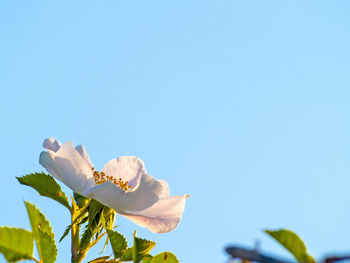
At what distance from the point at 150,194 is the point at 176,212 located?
221 millimetres

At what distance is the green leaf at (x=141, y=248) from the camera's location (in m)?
2.04

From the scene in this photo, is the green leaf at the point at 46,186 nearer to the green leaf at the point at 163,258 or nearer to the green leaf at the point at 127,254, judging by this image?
the green leaf at the point at 127,254

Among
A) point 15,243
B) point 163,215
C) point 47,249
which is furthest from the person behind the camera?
point 163,215

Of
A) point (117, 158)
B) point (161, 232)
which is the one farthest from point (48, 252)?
point (117, 158)

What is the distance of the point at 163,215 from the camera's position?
245cm

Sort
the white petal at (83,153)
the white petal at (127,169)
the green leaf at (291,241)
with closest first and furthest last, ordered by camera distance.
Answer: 1. the green leaf at (291,241)
2. the white petal at (83,153)
3. the white petal at (127,169)

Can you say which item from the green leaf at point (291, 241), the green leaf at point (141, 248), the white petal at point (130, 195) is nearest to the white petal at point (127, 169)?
the white petal at point (130, 195)

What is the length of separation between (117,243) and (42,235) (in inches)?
11.1

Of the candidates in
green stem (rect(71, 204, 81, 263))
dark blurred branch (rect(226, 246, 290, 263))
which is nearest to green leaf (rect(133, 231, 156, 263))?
green stem (rect(71, 204, 81, 263))

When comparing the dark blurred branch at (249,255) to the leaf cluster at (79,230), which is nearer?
the dark blurred branch at (249,255)

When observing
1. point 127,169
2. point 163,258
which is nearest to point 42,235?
point 163,258

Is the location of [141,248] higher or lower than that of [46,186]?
lower

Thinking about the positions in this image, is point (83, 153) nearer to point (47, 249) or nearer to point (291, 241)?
point (47, 249)

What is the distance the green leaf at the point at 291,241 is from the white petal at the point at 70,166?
1.22 metres
